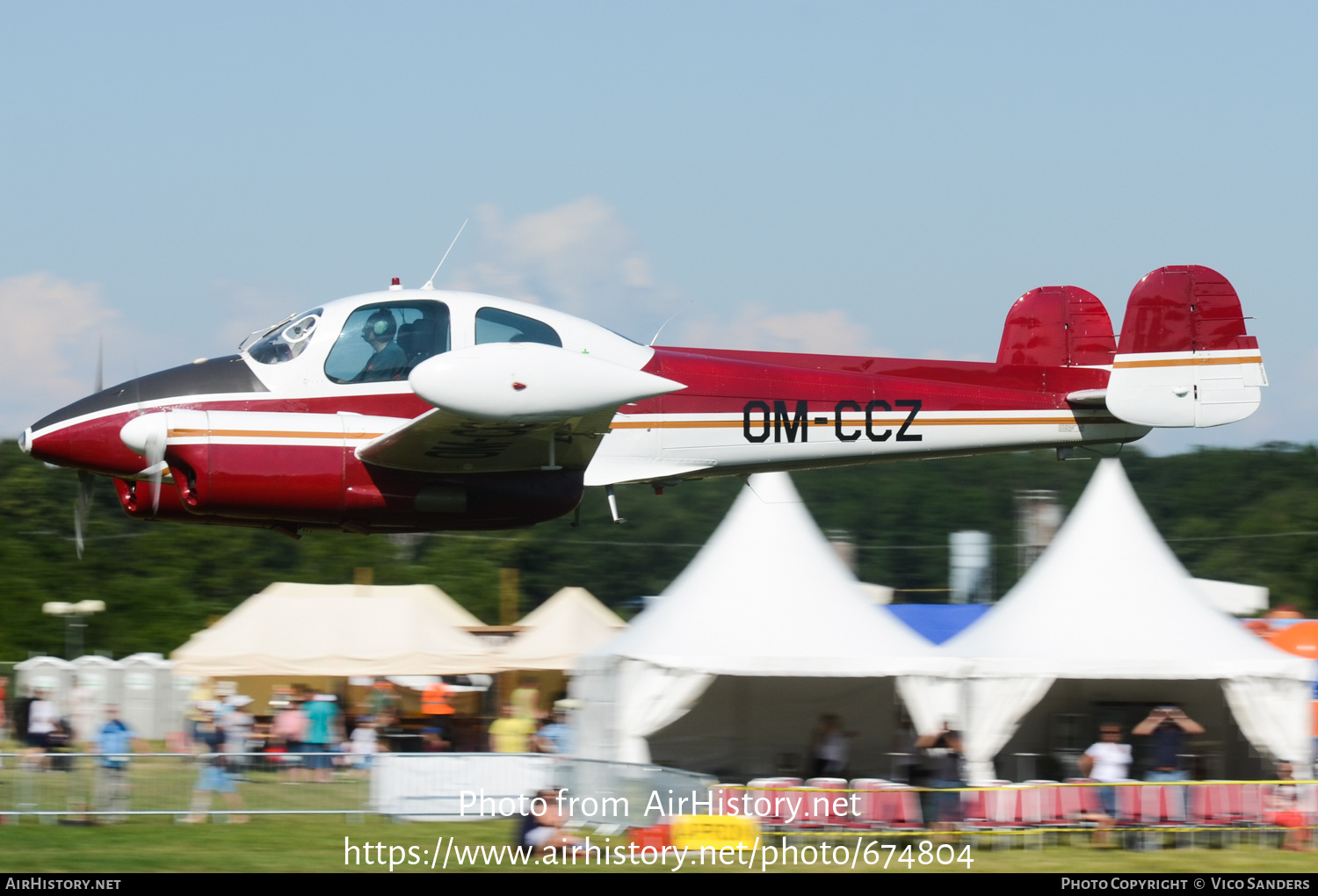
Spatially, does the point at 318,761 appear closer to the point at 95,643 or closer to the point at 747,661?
the point at 747,661

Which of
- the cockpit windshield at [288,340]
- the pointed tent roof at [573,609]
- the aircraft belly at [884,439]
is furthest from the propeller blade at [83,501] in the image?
Answer: the pointed tent roof at [573,609]

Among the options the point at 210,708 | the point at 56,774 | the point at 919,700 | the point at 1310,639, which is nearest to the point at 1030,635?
the point at 919,700

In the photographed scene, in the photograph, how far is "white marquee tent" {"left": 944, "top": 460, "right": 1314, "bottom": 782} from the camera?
39.5 ft

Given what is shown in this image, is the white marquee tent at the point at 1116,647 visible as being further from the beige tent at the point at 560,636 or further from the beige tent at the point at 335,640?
the beige tent at the point at 335,640

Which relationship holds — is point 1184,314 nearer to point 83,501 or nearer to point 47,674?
point 83,501

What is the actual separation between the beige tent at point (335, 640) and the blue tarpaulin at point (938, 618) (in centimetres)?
575

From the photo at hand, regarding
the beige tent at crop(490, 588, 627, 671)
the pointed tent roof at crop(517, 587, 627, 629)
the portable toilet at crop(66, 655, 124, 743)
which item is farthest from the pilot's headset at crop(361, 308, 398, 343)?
the portable toilet at crop(66, 655, 124, 743)

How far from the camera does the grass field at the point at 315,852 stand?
34.1 ft

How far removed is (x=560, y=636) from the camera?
1900cm

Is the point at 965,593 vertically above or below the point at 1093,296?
below

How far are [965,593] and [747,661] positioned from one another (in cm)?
1239

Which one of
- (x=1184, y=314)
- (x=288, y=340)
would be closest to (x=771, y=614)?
(x=1184, y=314)

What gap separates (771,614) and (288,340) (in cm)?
501

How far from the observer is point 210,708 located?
1725 cm
